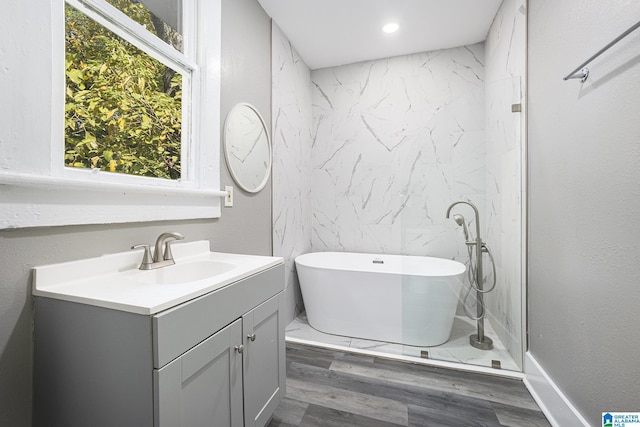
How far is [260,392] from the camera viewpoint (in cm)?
122

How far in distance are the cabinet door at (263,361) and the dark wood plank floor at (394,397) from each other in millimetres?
225

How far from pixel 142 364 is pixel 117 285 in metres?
0.35

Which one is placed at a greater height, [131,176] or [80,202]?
[131,176]

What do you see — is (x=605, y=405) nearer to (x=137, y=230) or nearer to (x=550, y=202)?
(x=550, y=202)

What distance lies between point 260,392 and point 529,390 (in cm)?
158

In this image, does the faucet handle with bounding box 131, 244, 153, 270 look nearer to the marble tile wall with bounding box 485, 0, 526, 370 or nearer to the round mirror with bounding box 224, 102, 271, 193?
the round mirror with bounding box 224, 102, 271, 193

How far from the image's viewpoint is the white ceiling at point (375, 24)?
208 centimetres

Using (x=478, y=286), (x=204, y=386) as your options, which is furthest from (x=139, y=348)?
(x=478, y=286)

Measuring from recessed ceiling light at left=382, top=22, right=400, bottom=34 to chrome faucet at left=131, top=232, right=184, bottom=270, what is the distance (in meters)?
2.34

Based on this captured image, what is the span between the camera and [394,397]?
5.14ft

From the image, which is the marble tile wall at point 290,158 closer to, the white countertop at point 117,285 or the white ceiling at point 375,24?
the white ceiling at point 375,24

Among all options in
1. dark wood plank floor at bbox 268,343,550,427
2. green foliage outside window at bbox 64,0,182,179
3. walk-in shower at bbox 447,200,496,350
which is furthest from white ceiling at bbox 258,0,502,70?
dark wood plank floor at bbox 268,343,550,427

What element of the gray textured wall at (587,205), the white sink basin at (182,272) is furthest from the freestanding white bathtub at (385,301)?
the white sink basin at (182,272)

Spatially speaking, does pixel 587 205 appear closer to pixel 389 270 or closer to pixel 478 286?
pixel 478 286
